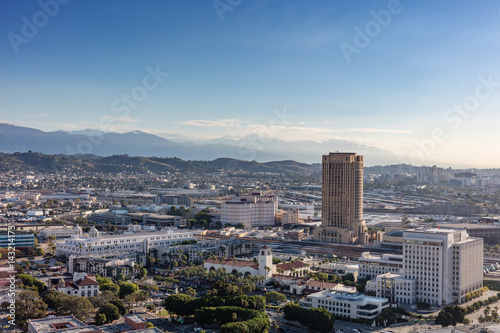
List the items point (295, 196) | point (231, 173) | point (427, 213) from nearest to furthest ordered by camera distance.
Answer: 1. point (427, 213)
2. point (295, 196)
3. point (231, 173)

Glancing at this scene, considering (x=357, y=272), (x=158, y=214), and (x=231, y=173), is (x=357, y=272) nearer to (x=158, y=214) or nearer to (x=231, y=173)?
(x=158, y=214)

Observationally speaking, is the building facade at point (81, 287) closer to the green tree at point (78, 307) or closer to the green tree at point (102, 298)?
the green tree at point (102, 298)

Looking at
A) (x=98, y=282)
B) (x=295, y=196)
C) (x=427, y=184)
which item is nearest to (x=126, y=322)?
(x=98, y=282)

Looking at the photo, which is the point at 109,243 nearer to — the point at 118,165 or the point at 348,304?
the point at 348,304

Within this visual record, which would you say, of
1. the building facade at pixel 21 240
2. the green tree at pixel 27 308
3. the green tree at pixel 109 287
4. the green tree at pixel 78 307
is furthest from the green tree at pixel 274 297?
the building facade at pixel 21 240

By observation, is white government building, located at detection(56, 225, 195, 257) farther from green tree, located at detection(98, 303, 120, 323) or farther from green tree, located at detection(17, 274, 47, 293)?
green tree, located at detection(98, 303, 120, 323)

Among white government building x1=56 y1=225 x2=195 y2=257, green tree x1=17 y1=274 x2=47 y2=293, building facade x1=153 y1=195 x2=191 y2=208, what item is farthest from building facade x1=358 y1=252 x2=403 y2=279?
building facade x1=153 y1=195 x2=191 y2=208
